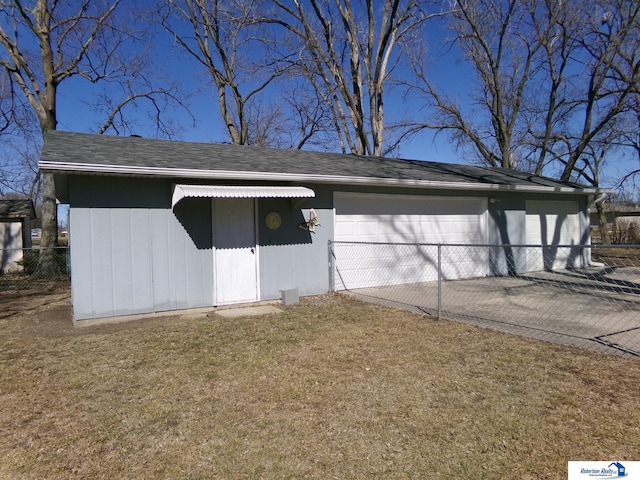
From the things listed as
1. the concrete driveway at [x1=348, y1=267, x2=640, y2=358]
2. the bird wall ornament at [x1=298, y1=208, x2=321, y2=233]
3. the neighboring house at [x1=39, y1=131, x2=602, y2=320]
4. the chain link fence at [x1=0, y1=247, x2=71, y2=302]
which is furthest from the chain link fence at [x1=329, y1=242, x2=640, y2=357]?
the chain link fence at [x1=0, y1=247, x2=71, y2=302]

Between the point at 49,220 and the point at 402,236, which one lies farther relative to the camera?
the point at 49,220

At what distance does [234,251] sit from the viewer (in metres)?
7.51

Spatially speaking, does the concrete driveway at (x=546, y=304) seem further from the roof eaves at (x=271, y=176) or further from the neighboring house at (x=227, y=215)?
the roof eaves at (x=271, y=176)

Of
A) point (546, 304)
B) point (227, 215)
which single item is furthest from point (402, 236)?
point (227, 215)

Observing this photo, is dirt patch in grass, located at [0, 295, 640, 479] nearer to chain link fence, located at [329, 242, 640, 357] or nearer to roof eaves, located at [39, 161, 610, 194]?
chain link fence, located at [329, 242, 640, 357]

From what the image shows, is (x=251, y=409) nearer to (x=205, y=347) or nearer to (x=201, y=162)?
(x=205, y=347)

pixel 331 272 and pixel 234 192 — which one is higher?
pixel 234 192

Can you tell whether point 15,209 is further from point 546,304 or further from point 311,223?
point 546,304

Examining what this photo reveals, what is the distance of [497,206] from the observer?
1088cm

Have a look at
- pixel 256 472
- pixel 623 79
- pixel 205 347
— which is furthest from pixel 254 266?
pixel 623 79

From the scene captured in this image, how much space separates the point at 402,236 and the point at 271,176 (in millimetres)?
3663

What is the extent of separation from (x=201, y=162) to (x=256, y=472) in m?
6.03

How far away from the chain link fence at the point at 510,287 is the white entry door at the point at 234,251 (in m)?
1.72

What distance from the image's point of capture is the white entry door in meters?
7.37
